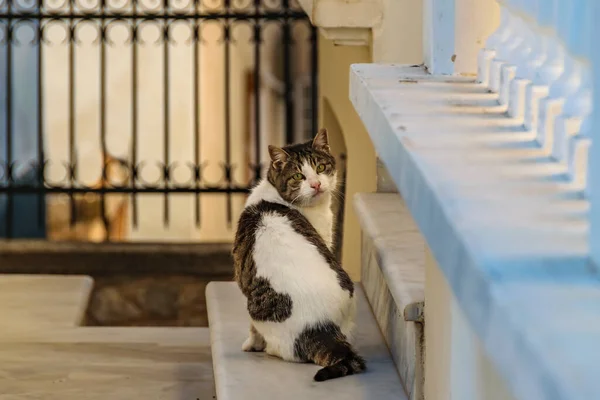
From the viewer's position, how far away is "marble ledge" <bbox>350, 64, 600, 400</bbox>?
118 centimetres

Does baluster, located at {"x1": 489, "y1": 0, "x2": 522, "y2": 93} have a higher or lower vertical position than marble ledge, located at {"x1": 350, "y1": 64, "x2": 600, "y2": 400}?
higher

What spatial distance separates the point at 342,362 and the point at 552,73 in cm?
144

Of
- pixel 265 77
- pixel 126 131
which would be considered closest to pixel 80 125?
pixel 126 131

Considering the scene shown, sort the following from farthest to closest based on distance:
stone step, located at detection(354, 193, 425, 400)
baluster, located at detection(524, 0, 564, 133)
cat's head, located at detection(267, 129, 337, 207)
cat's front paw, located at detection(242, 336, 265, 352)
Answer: cat's head, located at detection(267, 129, 337, 207) < cat's front paw, located at detection(242, 336, 265, 352) < stone step, located at detection(354, 193, 425, 400) < baluster, located at detection(524, 0, 564, 133)

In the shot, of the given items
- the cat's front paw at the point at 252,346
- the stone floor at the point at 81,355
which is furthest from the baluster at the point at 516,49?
the stone floor at the point at 81,355

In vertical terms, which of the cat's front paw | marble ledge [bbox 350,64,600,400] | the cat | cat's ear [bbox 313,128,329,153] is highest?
marble ledge [bbox 350,64,600,400]

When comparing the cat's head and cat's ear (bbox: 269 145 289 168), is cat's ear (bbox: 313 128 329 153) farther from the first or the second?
→ cat's ear (bbox: 269 145 289 168)

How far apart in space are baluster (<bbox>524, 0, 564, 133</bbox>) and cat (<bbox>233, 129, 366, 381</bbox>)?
4.09 feet

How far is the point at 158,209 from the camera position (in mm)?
12664

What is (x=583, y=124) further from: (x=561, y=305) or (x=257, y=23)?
(x=257, y=23)

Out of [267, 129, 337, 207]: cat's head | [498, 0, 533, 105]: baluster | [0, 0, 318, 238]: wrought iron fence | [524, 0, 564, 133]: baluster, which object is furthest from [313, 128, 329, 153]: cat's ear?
[0, 0, 318, 238]: wrought iron fence

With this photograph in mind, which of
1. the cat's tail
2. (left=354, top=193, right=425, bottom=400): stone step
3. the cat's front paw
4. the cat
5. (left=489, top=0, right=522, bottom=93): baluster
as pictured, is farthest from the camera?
the cat's front paw

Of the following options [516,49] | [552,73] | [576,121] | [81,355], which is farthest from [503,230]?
[81,355]

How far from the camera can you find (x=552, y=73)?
1863 mm
